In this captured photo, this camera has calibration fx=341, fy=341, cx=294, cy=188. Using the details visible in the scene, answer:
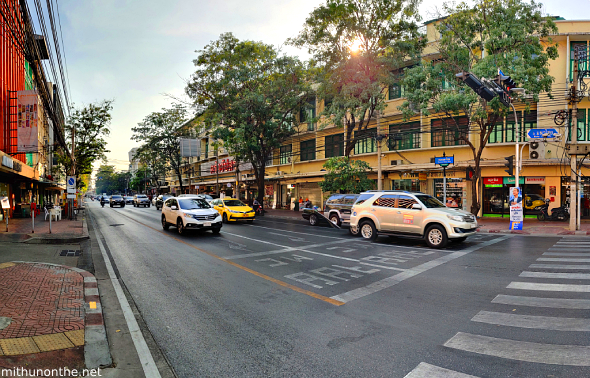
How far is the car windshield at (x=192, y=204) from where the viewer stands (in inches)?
624

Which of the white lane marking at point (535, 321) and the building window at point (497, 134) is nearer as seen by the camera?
the white lane marking at point (535, 321)

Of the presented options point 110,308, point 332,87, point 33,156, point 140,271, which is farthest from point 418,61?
point 33,156

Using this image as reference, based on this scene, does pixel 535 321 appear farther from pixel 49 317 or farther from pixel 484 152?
pixel 484 152

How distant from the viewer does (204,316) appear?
5.23 m

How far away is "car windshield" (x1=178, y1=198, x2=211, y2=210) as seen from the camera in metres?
15.8

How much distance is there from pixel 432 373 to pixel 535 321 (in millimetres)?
2414

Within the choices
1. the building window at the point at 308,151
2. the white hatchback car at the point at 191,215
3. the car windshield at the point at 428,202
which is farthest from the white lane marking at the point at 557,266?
the building window at the point at 308,151

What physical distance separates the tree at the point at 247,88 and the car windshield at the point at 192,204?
1015 centimetres

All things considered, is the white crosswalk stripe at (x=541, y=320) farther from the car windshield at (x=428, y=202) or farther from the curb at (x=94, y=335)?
the car windshield at (x=428, y=202)

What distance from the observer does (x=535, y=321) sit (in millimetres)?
4840

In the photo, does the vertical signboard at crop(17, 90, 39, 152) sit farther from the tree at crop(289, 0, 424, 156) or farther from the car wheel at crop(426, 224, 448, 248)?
the car wheel at crop(426, 224, 448, 248)

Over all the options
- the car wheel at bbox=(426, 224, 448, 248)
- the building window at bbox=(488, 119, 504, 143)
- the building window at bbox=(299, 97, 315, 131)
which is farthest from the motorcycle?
the building window at bbox=(299, 97, 315, 131)

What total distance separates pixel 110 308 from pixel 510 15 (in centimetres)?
2091

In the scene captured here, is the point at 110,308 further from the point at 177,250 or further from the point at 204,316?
the point at 177,250
